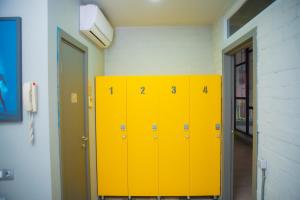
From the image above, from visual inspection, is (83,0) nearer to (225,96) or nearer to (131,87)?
(131,87)

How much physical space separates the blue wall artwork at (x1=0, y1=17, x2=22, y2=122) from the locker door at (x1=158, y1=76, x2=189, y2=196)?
62.3 inches

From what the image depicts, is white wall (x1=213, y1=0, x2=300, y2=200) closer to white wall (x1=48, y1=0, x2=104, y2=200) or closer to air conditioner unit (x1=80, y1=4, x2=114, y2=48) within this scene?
air conditioner unit (x1=80, y1=4, x2=114, y2=48)

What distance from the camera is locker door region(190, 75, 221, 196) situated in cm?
222

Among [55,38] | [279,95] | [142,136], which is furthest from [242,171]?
[55,38]

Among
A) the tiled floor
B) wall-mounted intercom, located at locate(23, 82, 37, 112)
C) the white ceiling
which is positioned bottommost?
the tiled floor

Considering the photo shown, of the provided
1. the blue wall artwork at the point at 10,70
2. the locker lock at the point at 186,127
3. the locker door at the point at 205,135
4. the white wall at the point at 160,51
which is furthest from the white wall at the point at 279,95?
the blue wall artwork at the point at 10,70

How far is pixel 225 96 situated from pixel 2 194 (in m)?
2.63

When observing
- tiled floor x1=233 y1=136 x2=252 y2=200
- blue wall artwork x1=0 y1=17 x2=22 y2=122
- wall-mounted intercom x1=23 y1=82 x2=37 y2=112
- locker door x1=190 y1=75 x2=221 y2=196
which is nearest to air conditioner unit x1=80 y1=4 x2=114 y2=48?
blue wall artwork x1=0 y1=17 x2=22 y2=122

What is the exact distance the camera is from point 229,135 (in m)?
2.23

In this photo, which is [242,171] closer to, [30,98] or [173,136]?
[173,136]

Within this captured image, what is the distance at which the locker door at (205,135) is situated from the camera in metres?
2.22

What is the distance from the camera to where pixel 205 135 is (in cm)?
225

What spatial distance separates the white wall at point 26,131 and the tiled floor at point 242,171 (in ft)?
8.92

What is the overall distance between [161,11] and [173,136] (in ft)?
5.99
